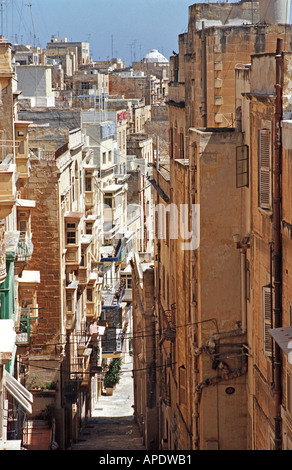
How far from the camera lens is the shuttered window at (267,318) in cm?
1457

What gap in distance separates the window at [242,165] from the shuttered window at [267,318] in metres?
2.53

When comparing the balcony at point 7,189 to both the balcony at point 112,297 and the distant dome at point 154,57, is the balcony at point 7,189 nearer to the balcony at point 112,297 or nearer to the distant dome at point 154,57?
the balcony at point 112,297

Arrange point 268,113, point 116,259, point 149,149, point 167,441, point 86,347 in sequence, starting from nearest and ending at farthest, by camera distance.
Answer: point 268,113
point 167,441
point 86,347
point 116,259
point 149,149

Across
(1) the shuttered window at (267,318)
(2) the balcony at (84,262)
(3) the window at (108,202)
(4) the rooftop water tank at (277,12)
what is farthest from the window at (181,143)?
(3) the window at (108,202)

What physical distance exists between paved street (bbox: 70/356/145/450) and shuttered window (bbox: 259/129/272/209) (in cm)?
1630

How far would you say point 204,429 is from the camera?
59.3 ft

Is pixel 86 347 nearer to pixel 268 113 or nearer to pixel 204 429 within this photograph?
pixel 204 429

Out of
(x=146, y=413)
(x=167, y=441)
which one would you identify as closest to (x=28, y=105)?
(x=146, y=413)

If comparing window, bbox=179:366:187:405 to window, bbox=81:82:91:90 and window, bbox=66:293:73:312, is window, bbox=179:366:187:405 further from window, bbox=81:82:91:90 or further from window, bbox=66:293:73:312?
window, bbox=81:82:91:90

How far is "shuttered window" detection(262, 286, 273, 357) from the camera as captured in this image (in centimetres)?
1457

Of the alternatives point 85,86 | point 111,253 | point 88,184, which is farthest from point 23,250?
point 85,86

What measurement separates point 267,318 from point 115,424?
23.5m

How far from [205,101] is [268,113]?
→ 5354 millimetres

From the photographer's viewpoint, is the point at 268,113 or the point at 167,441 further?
the point at 167,441
